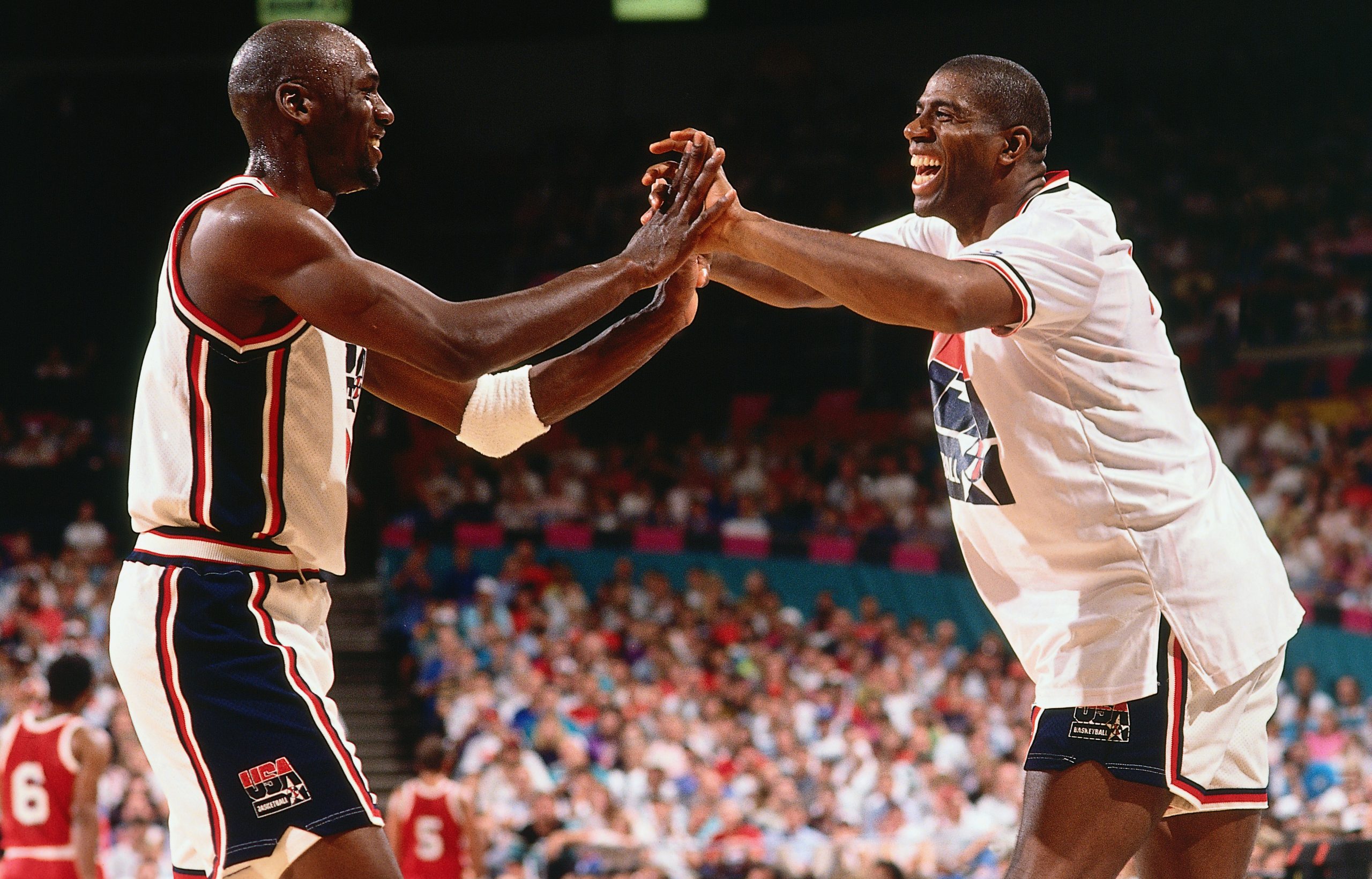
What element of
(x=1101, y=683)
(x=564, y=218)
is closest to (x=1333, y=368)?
(x=564, y=218)

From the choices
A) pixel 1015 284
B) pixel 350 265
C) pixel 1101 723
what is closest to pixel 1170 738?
pixel 1101 723

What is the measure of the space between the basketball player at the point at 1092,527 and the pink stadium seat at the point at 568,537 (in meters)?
11.1

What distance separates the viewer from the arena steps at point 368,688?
13836 millimetres

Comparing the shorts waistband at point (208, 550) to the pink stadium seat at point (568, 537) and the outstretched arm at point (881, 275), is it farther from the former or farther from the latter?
the pink stadium seat at point (568, 537)

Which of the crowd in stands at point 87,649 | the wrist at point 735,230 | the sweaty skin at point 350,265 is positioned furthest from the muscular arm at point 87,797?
the wrist at point 735,230

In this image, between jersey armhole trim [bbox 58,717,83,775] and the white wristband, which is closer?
the white wristband

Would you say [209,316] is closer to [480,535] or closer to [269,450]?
[269,450]

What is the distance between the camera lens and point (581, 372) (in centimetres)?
390

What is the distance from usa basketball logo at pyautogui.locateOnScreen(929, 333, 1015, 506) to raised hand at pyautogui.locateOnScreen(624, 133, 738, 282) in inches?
23.4

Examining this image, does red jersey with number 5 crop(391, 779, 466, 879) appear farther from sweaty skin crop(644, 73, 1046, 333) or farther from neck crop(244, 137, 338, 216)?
neck crop(244, 137, 338, 216)

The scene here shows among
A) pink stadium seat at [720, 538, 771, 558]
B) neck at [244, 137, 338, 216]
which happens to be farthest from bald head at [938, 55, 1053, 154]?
pink stadium seat at [720, 538, 771, 558]

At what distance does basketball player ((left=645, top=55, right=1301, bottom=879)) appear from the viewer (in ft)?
10.6

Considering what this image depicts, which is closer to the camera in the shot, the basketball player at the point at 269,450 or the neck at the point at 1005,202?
the basketball player at the point at 269,450

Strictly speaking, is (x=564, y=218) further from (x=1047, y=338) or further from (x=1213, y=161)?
(x=1047, y=338)
